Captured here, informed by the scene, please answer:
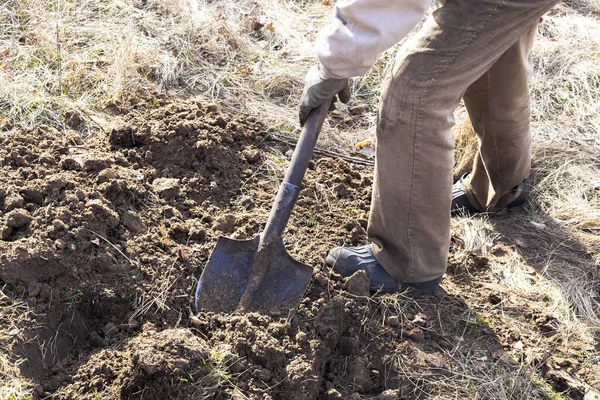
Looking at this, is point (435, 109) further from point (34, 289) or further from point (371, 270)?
point (34, 289)

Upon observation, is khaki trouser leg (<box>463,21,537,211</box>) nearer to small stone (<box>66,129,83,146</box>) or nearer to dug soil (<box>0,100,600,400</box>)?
dug soil (<box>0,100,600,400</box>)

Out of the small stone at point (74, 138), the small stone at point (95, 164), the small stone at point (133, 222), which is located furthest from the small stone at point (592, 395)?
the small stone at point (74, 138)

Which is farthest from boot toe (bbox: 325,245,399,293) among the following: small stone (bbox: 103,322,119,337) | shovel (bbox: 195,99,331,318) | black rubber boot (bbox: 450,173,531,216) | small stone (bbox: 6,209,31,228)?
small stone (bbox: 6,209,31,228)

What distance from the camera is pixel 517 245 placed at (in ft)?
11.7

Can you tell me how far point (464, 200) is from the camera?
375 centimetres

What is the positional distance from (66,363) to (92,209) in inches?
28.1

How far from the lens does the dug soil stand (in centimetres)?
257

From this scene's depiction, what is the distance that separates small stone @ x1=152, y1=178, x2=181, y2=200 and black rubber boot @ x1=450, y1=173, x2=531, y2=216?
5.10 ft

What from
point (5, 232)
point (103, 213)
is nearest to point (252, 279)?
point (103, 213)

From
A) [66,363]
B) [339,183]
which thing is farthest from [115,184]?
[339,183]

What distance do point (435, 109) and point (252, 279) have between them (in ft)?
3.52

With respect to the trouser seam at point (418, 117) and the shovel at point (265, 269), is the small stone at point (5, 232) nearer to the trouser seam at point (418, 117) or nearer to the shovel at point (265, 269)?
the shovel at point (265, 269)

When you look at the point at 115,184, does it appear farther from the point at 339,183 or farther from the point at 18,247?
the point at 339,183

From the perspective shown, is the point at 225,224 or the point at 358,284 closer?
the point at 358,284
